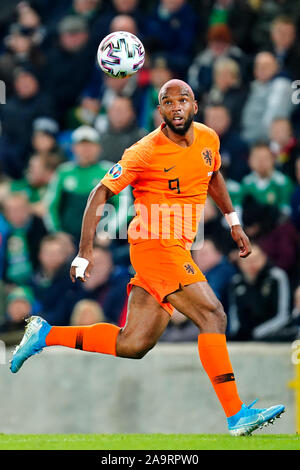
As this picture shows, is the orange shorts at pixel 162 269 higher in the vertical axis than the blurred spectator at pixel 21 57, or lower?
lower

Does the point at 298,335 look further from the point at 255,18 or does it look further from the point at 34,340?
the point at 255,18

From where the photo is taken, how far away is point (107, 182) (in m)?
7.66

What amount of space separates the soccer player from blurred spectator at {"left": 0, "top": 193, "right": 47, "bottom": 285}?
5096mm

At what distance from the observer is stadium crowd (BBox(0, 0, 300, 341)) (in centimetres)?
1123

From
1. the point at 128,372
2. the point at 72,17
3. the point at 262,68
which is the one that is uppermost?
the point at 72,17

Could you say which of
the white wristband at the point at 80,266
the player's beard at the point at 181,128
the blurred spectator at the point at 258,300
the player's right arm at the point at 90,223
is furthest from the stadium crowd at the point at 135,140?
the white wristband at the point at 80,266

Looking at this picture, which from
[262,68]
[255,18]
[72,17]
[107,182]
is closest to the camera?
[107,182]

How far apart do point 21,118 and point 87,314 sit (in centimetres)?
445

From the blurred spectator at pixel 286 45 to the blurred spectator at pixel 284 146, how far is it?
3.02 ft

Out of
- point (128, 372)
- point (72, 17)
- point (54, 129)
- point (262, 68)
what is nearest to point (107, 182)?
point (128, 372)

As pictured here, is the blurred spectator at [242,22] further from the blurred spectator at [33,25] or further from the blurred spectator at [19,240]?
the blurred spectator at [19,240]

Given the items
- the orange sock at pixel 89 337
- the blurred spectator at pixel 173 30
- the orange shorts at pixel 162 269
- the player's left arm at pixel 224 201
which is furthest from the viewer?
the blurred spectator at pixel 173 30

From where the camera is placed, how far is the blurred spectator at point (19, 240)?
1312 centimetres

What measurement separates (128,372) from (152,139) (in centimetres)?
338
